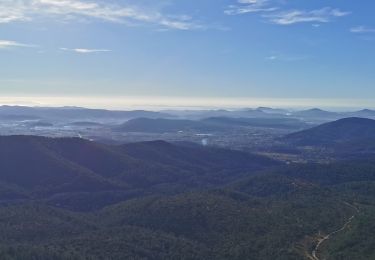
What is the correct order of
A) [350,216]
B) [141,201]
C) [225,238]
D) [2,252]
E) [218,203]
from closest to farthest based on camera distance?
[2,252] < [225,238] < [350,216] < [218,203] < [141,201]

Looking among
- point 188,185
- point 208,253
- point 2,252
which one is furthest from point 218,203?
point 188,185

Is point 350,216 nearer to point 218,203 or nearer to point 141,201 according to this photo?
point 218,203

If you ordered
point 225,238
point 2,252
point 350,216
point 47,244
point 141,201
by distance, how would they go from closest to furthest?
point 2,252 < point 47,244 < point 225,238 < point 350,216 < point 141,201

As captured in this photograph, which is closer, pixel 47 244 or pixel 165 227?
A: pixel 47 244

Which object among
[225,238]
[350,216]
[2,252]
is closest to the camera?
[2,252]

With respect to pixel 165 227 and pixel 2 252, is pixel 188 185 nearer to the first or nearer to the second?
pixel 165 227

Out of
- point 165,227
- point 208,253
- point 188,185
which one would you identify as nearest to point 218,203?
point 165,227

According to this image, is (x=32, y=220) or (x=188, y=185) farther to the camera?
(x=188, y=185)

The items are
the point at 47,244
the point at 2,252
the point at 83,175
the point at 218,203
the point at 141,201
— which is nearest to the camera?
the point at 2,252
